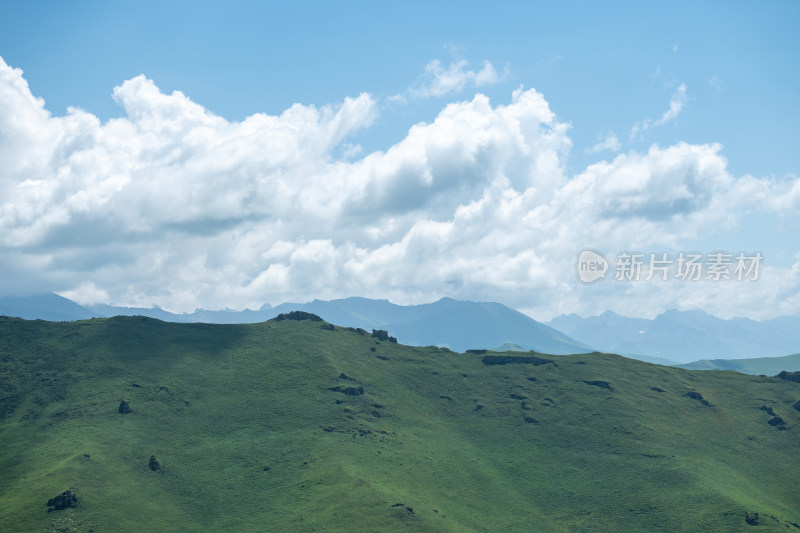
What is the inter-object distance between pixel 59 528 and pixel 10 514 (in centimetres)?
1782

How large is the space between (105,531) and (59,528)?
12797mm

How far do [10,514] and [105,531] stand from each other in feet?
96.6

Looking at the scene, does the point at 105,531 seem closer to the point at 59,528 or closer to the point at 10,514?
the point at 59,528

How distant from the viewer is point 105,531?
Answer: 198750mm

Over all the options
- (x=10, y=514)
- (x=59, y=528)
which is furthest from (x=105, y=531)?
(x=10, y=514)

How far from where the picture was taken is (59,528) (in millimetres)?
194750

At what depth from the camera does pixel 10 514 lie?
653ft
